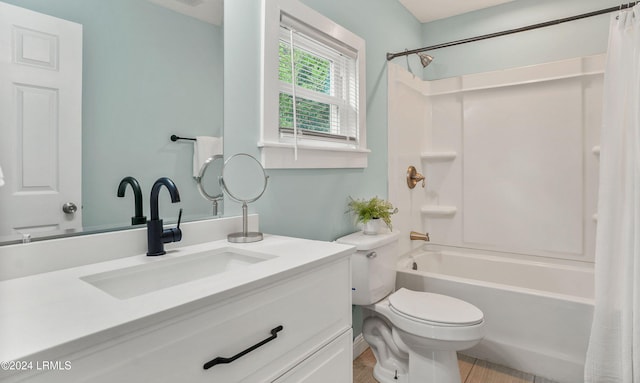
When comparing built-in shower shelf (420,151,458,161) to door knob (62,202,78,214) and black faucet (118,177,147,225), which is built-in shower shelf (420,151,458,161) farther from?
door knob (62,202,78,214)

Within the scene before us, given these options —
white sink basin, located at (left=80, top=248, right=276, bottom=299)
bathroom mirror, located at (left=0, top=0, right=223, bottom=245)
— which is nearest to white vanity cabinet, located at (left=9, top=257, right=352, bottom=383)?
white sink basin, located at (left=80, top=248, right=276, bottom=299)

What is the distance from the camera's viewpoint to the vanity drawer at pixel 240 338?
0.59 metres

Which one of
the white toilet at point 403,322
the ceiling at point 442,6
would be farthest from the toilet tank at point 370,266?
the ceiling at point 442,6

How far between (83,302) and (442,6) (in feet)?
10.1

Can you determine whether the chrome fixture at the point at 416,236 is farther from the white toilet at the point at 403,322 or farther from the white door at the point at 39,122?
the white door at the point at 39,122

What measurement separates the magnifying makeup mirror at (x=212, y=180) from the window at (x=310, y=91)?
0.21 m

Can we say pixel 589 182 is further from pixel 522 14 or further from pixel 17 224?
pixel 17 224

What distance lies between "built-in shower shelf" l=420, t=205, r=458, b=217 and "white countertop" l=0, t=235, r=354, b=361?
2.15 metres

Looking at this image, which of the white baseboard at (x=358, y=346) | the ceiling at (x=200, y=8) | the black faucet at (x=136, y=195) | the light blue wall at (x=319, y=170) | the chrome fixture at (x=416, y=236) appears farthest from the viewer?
the chrome fixture at (x=416, y=236)

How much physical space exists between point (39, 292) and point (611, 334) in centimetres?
222

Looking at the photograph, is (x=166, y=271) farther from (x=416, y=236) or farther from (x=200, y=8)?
(x=416, y=236)

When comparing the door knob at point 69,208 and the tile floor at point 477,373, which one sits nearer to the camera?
the door knob at point 69,208

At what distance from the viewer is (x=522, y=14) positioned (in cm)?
268

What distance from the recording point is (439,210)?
2.97 meters
